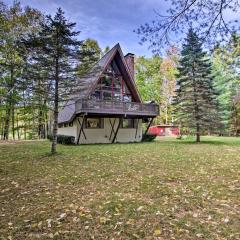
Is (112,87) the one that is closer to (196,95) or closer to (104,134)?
(104,134)

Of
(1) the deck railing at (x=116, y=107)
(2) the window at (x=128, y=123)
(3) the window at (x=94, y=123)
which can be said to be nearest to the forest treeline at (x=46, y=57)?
(1) the deck railing at (x=116, y=107)

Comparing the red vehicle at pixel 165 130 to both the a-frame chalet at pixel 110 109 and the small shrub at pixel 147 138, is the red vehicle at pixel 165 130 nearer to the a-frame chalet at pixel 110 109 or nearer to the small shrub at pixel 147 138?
the small shrub at pixel 147 138

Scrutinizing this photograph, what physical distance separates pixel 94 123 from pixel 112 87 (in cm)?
347

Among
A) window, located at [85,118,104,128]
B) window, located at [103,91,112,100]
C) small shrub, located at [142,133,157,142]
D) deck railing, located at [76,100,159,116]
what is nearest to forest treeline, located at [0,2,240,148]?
deck railing, located at [76,100,159,116]

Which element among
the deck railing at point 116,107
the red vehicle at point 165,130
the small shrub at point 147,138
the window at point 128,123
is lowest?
the small shrub at point 147,138

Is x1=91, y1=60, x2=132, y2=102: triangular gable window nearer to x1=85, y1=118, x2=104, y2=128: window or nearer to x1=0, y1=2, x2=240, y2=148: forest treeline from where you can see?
x1=85, y1=118, x2=104, y2=128: window

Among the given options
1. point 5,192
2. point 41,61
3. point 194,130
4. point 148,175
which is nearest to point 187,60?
point 194,130

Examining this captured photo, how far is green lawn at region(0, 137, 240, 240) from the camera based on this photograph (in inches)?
157

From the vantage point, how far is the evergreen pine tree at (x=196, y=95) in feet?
68.9

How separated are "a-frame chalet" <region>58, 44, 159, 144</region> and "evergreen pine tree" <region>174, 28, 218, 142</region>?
2813 millimetres

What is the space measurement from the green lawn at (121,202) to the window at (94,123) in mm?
11992

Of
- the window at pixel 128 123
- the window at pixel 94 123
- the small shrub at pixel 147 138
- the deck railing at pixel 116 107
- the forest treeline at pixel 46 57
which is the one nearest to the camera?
the forest treeline at pixel 46 57

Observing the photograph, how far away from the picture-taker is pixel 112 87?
21.8 m

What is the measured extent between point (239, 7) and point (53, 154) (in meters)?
10.1
